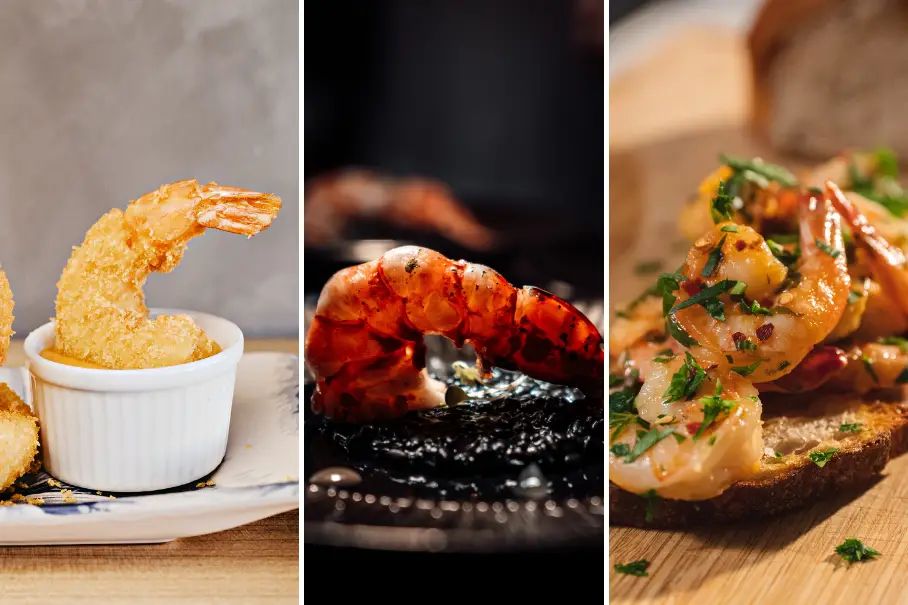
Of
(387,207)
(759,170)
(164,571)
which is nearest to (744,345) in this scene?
(759,170)

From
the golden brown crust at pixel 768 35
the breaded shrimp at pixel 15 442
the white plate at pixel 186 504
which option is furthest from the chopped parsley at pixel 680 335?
the golden brown crust at pixel 768 35

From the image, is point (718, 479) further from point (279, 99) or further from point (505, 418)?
point (279, 99)

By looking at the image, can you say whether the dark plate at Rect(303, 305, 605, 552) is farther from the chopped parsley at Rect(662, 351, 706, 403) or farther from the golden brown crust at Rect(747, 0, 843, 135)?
the golden brown crust at Rect(747, 0, 843, 135)

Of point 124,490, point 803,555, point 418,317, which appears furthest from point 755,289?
point 124,490

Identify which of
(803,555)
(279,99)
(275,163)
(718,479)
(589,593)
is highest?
(279,99)

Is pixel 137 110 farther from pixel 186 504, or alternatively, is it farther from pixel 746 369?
pixel 746 369

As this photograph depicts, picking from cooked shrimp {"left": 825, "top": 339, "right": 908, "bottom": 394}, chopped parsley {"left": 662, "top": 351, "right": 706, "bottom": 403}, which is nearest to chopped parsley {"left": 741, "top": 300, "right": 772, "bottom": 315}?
chopped parsley {"left": 662, "top": 351, "right": 706, "bottom": 403}
